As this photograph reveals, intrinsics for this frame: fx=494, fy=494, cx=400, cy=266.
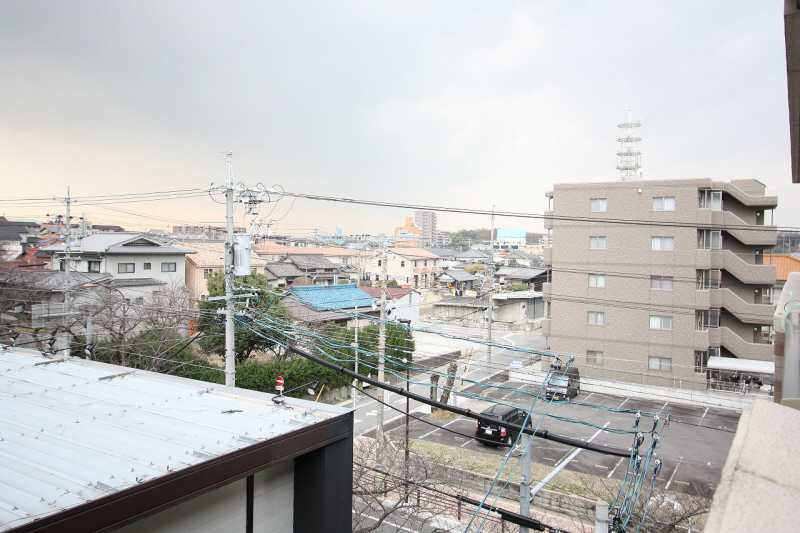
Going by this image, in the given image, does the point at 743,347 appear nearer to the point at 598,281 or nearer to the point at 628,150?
the point at 598,281

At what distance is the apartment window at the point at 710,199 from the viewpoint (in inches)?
700

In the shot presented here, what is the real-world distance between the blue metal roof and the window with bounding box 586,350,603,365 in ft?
32.8

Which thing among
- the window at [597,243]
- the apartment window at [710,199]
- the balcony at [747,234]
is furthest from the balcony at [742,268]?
the window at [597,243]

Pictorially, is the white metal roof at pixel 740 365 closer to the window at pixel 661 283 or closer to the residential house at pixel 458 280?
the window at pixel 661 283

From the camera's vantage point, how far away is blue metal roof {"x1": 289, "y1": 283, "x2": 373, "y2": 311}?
877 inches

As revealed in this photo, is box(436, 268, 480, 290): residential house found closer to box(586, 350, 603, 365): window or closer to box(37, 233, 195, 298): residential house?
box(586, 350, 603, 365): window

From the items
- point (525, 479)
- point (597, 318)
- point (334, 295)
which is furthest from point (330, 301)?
point (525, 479)

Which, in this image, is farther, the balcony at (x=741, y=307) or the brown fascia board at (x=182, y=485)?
the balcony at (x=741, y=307)

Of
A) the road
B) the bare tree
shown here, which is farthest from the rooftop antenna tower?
the bare tree

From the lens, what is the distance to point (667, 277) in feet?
58.9

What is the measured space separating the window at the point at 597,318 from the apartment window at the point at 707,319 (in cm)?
315

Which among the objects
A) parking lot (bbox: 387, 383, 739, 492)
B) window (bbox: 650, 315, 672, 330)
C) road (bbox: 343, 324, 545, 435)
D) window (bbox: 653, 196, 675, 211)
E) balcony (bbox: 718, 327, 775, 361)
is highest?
window (bbox: 653, 196, 675, 211)

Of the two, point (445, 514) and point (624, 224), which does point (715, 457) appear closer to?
point (445, 514)

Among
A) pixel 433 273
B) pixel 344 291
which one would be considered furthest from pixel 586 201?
pixel 433 273
